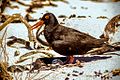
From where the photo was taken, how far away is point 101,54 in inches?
49.6

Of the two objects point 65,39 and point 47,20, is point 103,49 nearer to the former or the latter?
point 65,39

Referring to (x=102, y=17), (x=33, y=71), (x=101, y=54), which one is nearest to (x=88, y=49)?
(x=101, y=54)

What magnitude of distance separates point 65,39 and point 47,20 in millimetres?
126

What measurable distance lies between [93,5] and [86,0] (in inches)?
1.6

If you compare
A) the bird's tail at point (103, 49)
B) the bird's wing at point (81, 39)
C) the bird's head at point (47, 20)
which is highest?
the bird's head at point (47, 20)

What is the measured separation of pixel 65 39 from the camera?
1258 millimetres

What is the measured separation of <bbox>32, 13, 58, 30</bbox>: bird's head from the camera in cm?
124

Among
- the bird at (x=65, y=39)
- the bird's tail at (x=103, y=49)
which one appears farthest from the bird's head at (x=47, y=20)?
the bird's tail at (x=103, y=49)

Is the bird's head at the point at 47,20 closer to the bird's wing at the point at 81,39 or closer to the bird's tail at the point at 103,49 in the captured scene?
the bird's wing at the point at 81,39

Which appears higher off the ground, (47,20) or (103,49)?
(47,20)

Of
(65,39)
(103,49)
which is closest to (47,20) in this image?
(65,39)

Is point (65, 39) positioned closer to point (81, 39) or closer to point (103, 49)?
point (81, 39)

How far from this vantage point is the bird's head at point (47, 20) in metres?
1.24

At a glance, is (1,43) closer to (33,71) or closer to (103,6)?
(33,71)
